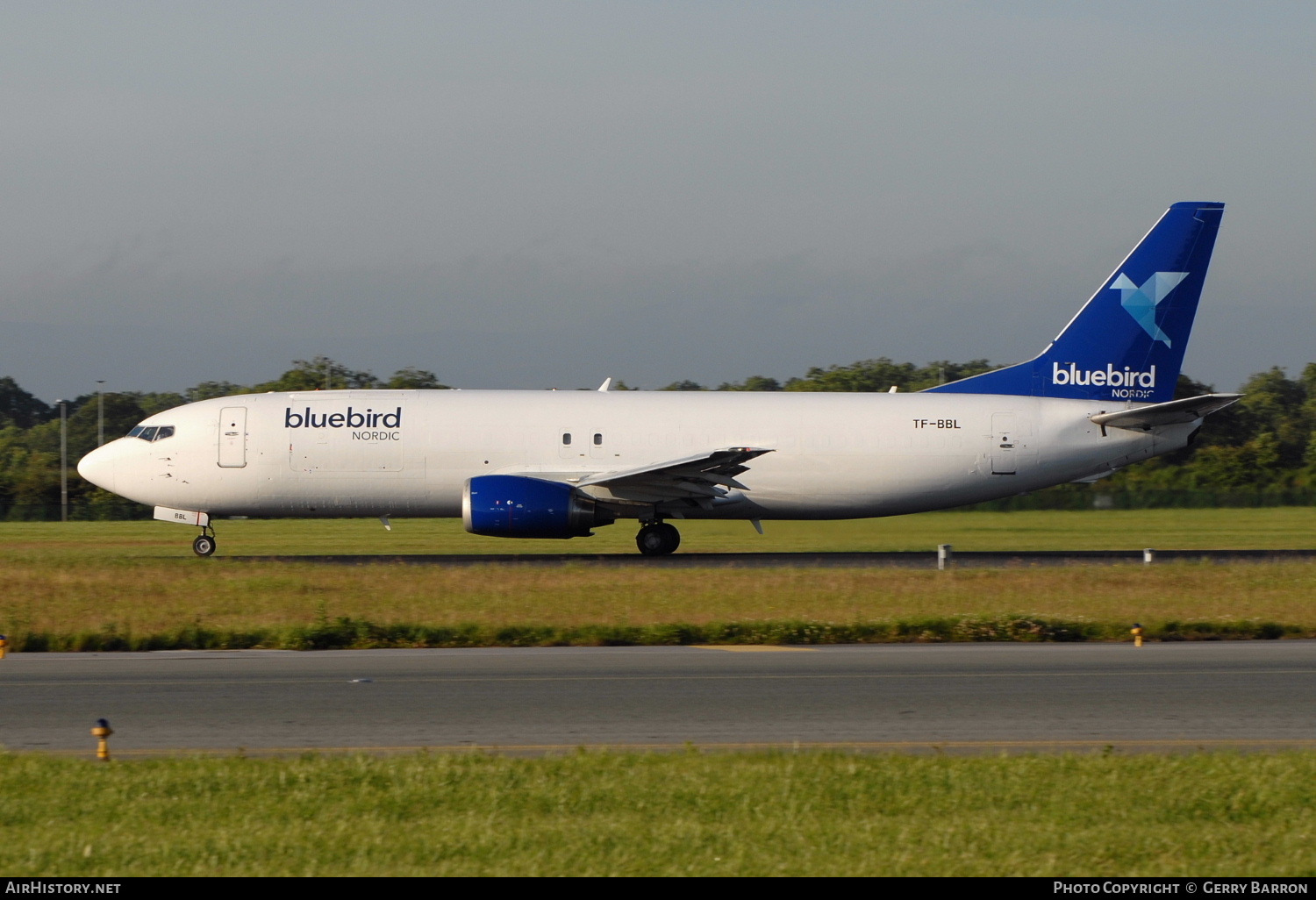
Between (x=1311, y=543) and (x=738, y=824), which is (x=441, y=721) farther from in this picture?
(x=1311, y=543)

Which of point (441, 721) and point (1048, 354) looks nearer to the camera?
point (441, 721)

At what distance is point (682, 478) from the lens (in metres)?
27.6

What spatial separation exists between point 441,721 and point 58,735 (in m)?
2.97

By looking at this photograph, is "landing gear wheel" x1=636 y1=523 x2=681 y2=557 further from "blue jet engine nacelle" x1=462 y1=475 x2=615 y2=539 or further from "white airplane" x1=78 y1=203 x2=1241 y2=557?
"blue jet engine nacelle" x1=462 y1=475 x2=615 y2=539

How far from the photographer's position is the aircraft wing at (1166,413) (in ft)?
89.4

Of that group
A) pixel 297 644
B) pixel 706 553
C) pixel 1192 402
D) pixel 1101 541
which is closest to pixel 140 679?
pixel 297 644

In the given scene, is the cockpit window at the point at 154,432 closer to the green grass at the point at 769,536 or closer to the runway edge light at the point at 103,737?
the green grass at the point at 769,536

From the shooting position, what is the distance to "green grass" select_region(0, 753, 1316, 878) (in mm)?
6582

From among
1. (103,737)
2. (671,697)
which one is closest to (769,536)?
(671,697)

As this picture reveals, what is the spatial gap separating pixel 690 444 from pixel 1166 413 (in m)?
10.1

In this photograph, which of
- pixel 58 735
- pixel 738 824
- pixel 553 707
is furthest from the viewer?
pixel 553 707

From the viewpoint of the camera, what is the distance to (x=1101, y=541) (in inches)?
1405

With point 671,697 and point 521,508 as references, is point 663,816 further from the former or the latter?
point 521,508

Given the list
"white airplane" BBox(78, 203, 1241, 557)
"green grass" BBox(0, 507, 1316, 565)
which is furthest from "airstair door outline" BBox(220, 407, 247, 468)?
"green grass" BBox(0, 507, 1316, 565)
